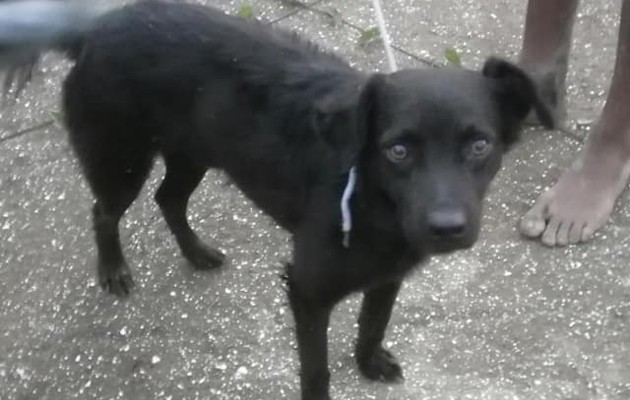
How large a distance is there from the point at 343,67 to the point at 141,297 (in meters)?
1.10

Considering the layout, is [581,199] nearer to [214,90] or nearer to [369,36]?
[369,36]

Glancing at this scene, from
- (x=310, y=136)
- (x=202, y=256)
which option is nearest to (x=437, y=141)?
(x=310, y=136)

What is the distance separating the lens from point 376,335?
9.64 feet

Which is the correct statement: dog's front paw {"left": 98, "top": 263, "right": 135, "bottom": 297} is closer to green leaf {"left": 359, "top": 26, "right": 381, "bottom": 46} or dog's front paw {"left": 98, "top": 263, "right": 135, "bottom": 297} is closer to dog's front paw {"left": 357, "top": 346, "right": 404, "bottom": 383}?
dog's front paw {"left": 357, "top": 346, "right": 404, "bottom": 383}

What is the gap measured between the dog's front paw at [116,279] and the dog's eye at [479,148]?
4.65 ft

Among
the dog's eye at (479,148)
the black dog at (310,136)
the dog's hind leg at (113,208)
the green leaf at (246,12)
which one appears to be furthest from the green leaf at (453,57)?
the dog's eye at (479,148)

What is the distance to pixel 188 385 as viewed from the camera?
3.03 m

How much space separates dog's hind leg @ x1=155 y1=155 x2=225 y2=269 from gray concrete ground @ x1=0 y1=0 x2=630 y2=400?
0.06m

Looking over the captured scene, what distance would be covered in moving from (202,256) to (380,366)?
0.72m

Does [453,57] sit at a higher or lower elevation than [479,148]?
lower

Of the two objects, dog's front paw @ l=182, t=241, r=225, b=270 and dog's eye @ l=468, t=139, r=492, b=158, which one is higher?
dog's eye @ l=468, t=139, r=492, b=158

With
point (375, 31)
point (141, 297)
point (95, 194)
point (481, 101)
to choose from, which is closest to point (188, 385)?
point (141, 297)

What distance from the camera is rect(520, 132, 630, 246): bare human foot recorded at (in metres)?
3.45

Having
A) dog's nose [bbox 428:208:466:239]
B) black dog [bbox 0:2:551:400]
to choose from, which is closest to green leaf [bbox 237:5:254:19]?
black dog [bbox 0:2:551:400]
